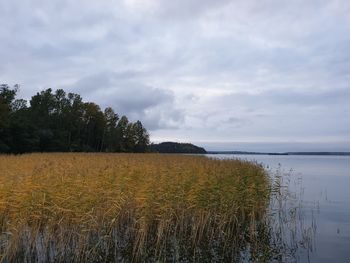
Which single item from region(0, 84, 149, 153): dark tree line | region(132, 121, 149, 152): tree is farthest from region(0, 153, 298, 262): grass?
region(132, 121, 149, 152): tree

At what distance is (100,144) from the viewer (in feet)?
300

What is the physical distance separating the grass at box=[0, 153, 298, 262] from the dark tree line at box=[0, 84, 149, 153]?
52.2m

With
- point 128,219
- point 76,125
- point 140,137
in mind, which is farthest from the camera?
point 140,137

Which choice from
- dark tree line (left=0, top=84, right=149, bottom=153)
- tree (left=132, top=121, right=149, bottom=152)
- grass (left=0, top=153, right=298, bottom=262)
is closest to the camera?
grass (left=0, top=153, right=298, bottom=262)

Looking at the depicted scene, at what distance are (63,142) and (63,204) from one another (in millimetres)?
60189

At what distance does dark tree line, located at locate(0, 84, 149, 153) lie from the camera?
67.5 meters

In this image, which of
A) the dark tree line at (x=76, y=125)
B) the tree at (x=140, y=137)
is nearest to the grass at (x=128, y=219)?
the dark tree line at (x=76, y=125)

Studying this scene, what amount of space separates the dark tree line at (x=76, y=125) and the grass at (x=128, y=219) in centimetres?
5220

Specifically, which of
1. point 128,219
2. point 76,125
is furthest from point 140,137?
point 128,219

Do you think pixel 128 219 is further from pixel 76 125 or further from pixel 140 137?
pixel 140 137

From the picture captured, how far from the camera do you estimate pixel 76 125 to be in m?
83.9

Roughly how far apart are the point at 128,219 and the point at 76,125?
7544 centimetres

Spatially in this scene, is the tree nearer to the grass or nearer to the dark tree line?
the dark tree line

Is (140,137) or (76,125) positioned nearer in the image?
(76,125)
